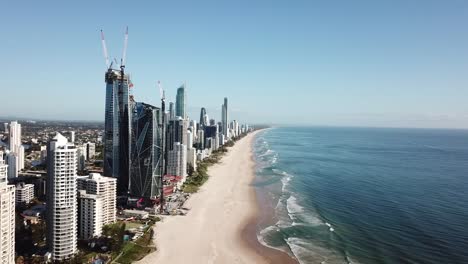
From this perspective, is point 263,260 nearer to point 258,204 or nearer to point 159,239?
point 159,239

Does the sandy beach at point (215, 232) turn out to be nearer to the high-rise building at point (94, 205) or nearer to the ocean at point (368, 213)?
the ocean at point (368, 213)

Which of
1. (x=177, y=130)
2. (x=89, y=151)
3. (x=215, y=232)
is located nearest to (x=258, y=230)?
(x=215, y=232)

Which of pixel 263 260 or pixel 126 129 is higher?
pixel 126 129

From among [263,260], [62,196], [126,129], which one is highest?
[126,129]

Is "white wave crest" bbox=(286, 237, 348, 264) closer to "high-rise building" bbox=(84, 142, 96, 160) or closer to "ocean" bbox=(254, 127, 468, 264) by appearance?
"ocean" bbox=(254, 127, 468, 264)

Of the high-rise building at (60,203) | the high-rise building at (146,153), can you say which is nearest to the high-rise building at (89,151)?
the high-rise building at (146,153)

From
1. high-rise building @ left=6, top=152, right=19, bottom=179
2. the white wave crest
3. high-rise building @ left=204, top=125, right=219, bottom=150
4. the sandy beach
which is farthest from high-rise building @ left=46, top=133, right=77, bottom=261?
high-rise building @ left=204, top=125, right=219, bottom=150

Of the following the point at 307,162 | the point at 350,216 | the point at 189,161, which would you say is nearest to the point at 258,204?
the point at 350,216
